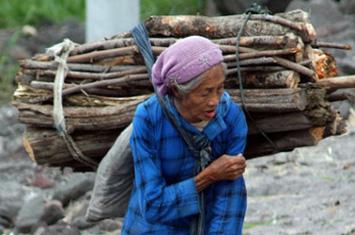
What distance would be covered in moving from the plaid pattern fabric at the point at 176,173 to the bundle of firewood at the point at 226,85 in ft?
1.26

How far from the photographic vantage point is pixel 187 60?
4715 millimetres

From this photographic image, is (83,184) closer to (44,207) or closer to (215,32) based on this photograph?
(44,207)

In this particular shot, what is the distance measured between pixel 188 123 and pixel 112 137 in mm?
881

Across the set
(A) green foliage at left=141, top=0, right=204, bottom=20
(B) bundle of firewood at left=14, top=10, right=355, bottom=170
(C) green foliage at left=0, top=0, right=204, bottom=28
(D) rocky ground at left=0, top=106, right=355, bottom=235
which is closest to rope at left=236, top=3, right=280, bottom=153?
(B) bundle of firewood at left=14, top=10, right=355, bottom=170

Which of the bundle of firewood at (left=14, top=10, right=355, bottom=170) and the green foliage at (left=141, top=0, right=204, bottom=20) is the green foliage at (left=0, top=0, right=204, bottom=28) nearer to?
the green foliage at (left=141, top=0, right=204, bottom=20)

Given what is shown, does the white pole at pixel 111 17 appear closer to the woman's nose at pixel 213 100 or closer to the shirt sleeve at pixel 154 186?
the shirt sleeve at pixel 154 186

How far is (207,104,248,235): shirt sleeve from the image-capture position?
4.96m

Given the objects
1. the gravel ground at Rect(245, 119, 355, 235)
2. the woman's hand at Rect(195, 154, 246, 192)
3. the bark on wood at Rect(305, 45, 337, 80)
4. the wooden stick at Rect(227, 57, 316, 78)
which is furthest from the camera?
the gravel ground at Rect(245, 119, 355, 235)

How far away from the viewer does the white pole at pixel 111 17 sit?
29.1ft

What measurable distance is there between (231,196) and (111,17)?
4.09m

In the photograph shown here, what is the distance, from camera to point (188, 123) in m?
4.91

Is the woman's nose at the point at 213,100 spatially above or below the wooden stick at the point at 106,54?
above

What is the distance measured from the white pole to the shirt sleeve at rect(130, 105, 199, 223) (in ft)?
13.0

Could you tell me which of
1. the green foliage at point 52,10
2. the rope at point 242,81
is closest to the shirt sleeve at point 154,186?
the rope at point 242,81
